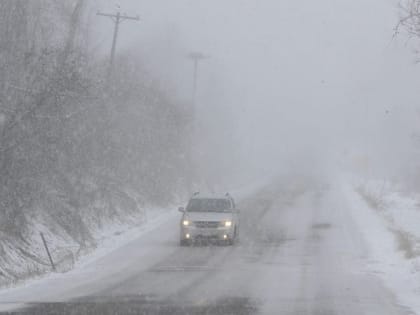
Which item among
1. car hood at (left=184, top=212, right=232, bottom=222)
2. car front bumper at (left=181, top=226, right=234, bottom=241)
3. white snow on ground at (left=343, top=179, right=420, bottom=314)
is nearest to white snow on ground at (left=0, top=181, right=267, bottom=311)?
car front bumper at (left=181, top=226, right=234, bottom=241)

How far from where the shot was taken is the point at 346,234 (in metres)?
29.1

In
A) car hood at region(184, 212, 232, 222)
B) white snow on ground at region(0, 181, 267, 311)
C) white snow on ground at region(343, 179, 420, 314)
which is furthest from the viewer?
car hood at region(184, 212, 232, 222)

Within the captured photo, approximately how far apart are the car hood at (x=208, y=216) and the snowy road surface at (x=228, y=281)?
3.21 feet

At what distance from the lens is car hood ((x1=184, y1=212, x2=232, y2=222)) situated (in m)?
24.8

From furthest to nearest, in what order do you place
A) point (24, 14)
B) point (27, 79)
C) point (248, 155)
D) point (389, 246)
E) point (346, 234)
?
point (248, 155) → point (346, 234) → point (389, 246) → point (24, 14) → point (27, 79)

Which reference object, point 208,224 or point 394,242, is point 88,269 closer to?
point 208,224

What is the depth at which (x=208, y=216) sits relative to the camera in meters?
25.1

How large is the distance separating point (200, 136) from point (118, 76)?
33.6m

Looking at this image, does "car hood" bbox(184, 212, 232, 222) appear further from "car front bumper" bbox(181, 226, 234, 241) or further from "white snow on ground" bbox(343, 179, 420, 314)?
"white snow on ground" bbox(343, 179, 420, 314)

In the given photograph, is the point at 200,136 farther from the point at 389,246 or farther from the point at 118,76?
the point at 389,246

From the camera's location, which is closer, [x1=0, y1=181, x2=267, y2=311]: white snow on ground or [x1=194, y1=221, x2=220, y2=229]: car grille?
[x1=0, y1=181, x2=267, y2=311]: white snow on ground

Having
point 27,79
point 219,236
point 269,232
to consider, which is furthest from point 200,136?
point 27,79

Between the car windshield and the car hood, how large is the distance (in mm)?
560

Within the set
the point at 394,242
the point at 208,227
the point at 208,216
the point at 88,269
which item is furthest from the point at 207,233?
the point at 88,269
